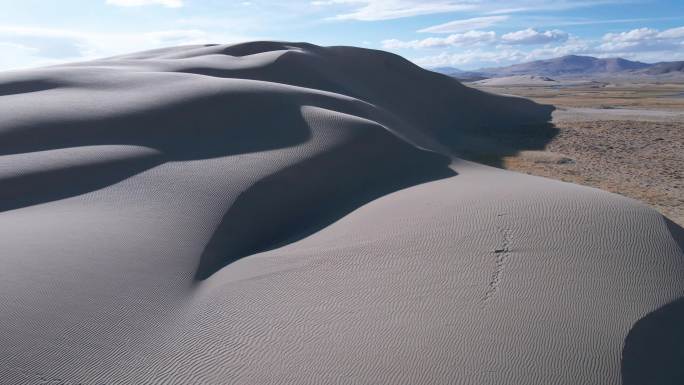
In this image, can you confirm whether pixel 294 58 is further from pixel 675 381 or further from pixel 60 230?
pixel 675 381

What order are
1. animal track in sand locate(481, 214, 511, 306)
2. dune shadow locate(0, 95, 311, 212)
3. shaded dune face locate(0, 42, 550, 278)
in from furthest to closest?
dune shadow locate(0, 95, 311, 212) < shaded dune face locate(0, 42, 550, 278) < animal track in sand locate(481, 214, 511, 306)

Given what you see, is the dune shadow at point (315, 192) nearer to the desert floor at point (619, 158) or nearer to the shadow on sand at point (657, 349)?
the shadow on sand at point (657, 349)

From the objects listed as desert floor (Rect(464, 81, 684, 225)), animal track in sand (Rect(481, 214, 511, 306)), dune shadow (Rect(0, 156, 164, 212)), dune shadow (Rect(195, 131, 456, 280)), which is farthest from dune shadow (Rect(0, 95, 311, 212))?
desert floor (Rect(464, 81, 684, 225))

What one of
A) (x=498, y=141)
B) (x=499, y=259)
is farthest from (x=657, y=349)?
(x=498, y=141)

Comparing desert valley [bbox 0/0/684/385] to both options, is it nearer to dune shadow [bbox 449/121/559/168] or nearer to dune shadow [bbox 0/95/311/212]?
dune shadow [bbox 0/95/311/212]

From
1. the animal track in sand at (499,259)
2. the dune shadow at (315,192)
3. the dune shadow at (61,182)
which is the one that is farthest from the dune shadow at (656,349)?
the dune shadow at (61,182)
